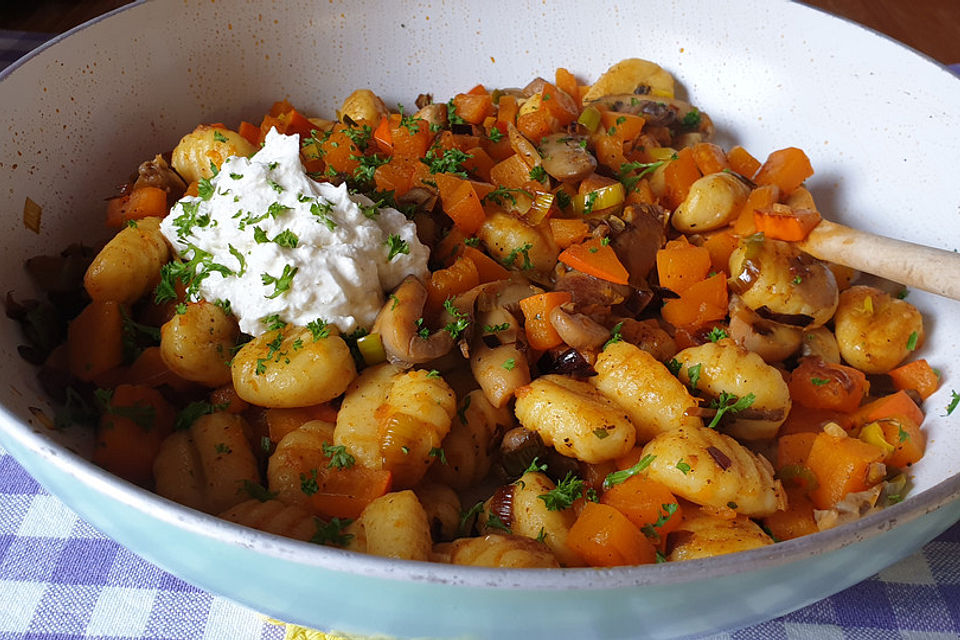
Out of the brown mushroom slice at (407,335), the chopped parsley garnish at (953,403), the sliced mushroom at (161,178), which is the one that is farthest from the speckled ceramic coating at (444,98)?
the brown mushroom slice at (407,335)

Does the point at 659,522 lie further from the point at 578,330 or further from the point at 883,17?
the point at 883,17

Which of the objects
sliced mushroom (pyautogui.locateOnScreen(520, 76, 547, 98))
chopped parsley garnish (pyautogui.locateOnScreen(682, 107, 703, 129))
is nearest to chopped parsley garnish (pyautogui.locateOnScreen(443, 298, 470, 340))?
sliced mushroom (pyautogui.locateOnScreen(520, 76, 547, 98))

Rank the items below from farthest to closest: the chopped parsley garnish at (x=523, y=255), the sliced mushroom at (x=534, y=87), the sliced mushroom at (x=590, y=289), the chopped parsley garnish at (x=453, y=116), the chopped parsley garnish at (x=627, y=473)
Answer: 1. the sliced mushroom at (x=534, y=87)
2. the chopped parsley garnish at (x=453, y=116)
3. the chopped parsley garnish at (x=523, y=255)
4. the sliced mushroom at (x=590, y=289)
5. the chopped parsley garnish at (x=627, y=473)

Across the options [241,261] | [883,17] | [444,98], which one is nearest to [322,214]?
[241,261]

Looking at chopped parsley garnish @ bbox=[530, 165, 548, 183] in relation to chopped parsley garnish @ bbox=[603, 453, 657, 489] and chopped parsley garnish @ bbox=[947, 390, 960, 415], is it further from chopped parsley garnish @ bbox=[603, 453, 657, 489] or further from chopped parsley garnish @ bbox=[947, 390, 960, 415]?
chopped parsley garnish @ bbox=[947, 390, 960, 415]

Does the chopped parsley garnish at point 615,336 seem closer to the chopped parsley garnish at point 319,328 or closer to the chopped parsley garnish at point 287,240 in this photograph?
the chopped parsley garnish at point 319,328

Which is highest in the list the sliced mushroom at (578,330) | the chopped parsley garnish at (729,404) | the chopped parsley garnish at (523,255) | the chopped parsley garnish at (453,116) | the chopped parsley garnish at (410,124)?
the chopped parsley garnish at (410,124)

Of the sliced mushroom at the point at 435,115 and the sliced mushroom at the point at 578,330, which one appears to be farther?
the sliced mushroom at the point at 435,115
